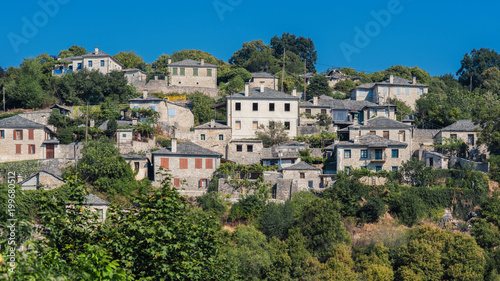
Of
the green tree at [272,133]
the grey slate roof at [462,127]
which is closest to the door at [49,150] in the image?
the green tree at [272,133]

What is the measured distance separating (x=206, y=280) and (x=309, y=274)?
20179 mm

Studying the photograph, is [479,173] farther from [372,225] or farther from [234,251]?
[234,251]

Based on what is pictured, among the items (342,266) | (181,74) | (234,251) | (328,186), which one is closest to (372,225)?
(328,186)

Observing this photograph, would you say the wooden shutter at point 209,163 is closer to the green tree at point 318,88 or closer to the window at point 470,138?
the window at point 470,138

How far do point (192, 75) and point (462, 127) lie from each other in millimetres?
31575

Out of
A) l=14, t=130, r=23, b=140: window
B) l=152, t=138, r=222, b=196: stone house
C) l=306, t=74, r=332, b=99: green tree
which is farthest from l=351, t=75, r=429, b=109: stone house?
l=14, t=130, r=23, b=140: window

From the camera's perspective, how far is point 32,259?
11.3m

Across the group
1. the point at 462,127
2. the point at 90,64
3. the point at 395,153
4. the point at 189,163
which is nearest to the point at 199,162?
the point at 189,163

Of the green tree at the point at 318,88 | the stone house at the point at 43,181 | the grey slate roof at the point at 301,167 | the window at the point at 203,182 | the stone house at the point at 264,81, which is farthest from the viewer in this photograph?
the stone house at the point at 264,81

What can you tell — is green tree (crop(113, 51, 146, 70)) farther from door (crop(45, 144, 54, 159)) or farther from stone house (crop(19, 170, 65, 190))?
stone house (crop(19, 170, 65, 190))

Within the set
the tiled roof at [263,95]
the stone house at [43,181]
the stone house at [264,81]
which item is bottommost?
the stone house at [43,181]

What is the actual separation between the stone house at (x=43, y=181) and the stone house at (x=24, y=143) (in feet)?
24.7

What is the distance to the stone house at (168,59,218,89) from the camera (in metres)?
68.1

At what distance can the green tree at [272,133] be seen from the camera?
52688 millimetres
